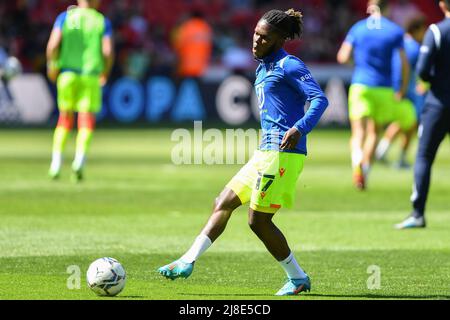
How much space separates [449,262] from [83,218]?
4.68m

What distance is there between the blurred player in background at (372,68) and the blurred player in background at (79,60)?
3.68 meters

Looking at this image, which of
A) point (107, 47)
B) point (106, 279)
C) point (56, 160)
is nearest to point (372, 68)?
point (107, 47)

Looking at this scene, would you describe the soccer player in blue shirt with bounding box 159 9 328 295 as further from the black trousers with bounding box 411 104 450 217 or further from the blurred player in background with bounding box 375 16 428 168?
the blurred player in background with bounding box 375 16 428 168

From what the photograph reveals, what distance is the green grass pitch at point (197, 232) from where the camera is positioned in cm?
913

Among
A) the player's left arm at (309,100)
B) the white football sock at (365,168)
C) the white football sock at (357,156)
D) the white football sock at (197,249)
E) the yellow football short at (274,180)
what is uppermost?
the player's left arm at (309,100)

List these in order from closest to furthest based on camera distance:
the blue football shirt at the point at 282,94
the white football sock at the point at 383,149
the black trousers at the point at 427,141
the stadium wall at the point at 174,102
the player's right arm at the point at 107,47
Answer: the blue football shirt at the point at 282,94 → the black trousers at the point at 427,141 → the player's right arm at the point at 107,47 → the white football sock at the point at 383,149 → the stadium wall at the point at 174,102

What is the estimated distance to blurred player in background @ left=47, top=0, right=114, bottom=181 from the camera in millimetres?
17281

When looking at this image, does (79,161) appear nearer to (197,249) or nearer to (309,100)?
Answer: (197,249)

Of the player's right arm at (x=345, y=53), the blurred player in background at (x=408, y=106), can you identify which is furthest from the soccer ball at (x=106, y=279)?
the blurred player in background at (x=408, y=106)

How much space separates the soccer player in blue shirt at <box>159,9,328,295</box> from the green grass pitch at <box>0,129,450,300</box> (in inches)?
11.7

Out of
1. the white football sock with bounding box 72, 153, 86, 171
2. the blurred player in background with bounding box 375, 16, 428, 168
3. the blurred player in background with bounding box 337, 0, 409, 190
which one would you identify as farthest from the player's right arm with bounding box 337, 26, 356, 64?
the white football sock with bounding box 72, 153, 86, 171

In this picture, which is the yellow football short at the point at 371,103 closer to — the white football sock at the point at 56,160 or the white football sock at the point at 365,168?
the white football sock at the point at 365,168
